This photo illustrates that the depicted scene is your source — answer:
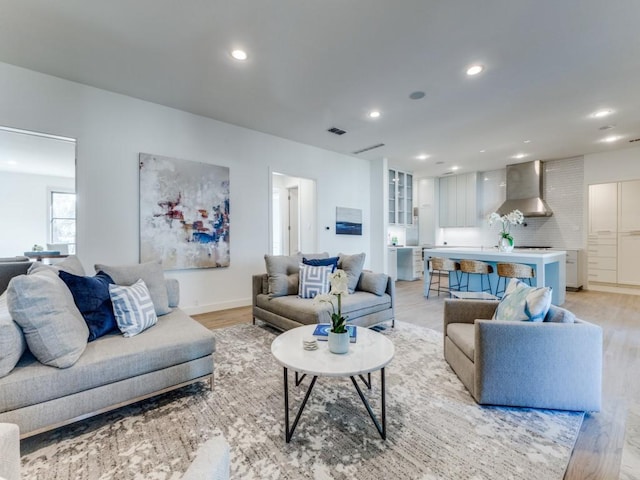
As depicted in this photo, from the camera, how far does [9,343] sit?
59.2 inches

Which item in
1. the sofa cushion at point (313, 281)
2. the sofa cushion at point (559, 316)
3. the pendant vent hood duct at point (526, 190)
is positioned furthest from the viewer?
the pendant vent hood duct at point (526, 190)

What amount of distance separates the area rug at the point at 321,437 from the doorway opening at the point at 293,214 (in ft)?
12.8

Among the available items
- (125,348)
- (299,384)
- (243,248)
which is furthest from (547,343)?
(243,248)

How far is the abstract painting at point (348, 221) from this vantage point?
608 cm

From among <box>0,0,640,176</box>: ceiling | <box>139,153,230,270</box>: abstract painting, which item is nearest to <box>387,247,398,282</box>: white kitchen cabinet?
<box>0,0,640,176</box>: ceiling

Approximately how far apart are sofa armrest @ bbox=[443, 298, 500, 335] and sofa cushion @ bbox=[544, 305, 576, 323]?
0.46 meters

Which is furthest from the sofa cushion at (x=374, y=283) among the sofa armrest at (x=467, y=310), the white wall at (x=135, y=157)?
the white wall at (x=135, y=157)

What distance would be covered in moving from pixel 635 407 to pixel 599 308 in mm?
3483

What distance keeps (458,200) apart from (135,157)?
Result: 7.58m

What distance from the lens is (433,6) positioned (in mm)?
2152

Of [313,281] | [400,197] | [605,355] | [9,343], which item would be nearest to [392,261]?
[400,197]

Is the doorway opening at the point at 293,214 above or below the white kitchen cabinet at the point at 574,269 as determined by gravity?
above

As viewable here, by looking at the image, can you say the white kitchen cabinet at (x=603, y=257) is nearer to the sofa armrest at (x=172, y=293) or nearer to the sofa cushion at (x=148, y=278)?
the sofa armrest at (x=172, y=293)

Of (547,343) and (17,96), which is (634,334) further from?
(17,96)
